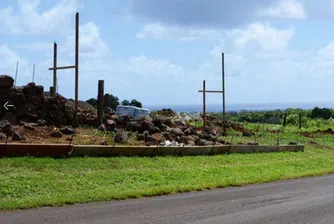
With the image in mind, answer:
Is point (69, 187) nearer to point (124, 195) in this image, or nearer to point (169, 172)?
point (124, 195)

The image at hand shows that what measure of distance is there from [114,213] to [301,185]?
6633 millimetres

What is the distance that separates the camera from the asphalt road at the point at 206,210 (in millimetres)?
8102

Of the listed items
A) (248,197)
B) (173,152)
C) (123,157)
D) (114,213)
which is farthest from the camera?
(173,152)

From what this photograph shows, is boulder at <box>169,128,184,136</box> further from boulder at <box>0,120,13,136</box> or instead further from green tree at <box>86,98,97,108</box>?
green tree at <box>86,98,97,108</box>

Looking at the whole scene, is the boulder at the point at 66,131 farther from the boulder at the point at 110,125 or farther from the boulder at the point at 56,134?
the boulder at the point at 110,125

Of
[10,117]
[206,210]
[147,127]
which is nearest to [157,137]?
[147,127]

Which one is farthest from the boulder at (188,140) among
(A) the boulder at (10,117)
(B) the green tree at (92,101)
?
(B) the green tree at (92,101)

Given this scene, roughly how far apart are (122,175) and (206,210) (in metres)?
3.33

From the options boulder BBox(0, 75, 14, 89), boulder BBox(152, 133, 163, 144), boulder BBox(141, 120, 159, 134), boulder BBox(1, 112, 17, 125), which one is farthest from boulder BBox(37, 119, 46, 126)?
boulder BBox(141, 120, 159, 134)

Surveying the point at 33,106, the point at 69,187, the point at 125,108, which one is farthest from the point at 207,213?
the point at 125,108

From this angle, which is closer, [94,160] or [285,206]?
[285,206]

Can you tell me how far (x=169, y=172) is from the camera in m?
13.3

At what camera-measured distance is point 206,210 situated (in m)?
9.23

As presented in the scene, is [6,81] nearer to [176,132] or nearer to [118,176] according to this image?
[118,176]
